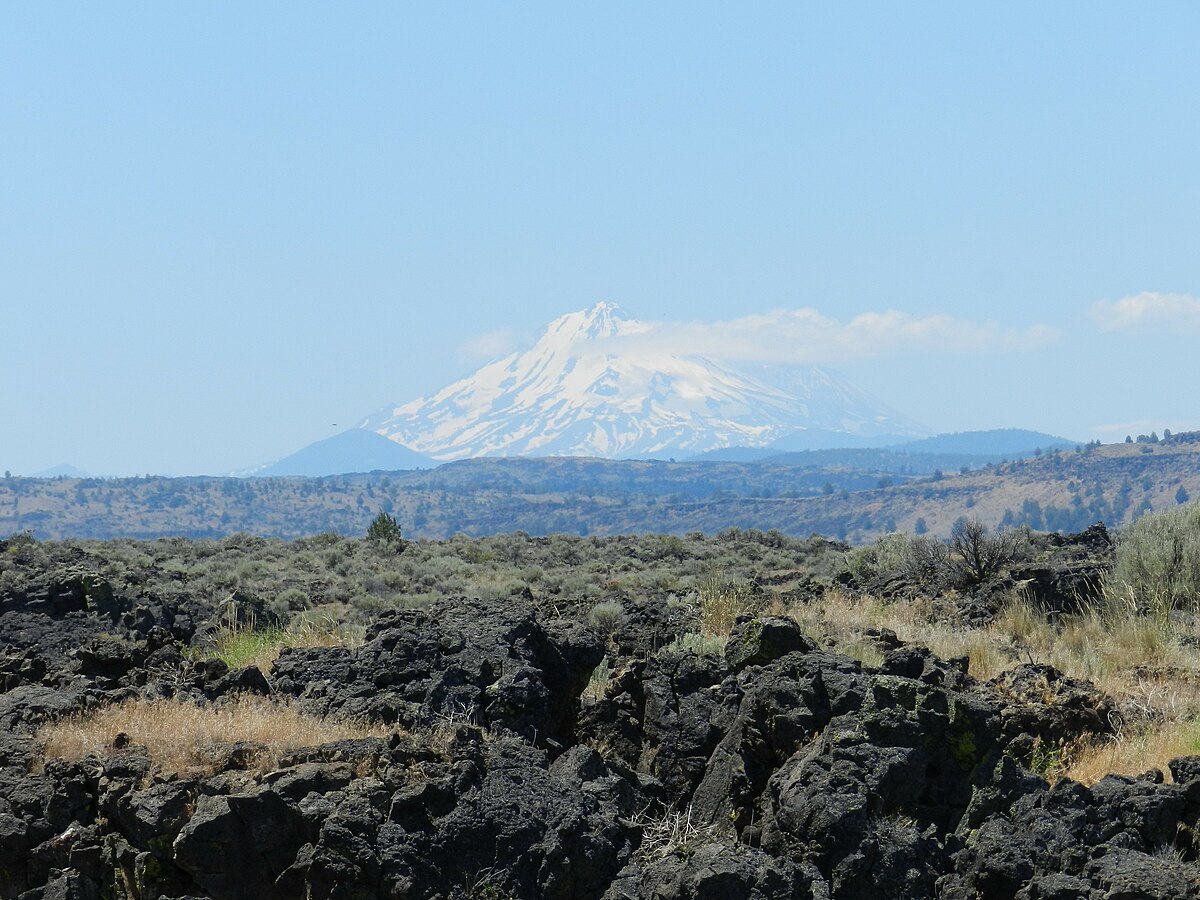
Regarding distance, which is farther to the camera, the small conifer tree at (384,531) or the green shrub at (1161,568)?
the small conifer tree at (384,531)

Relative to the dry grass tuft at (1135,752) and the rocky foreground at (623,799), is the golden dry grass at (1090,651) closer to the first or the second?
the dry grass tuft at (1135,752)

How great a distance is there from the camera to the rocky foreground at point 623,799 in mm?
6516

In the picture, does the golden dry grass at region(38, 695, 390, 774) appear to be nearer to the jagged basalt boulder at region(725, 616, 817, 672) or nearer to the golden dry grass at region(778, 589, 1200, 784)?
the jagged basalt boulder at region(725, 616, 817, 672)

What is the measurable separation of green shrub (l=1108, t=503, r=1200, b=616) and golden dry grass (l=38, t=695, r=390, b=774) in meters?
10.2

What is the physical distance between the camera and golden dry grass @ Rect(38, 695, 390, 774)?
761 centimetres

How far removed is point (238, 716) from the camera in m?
8.38

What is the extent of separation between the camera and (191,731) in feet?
25.8

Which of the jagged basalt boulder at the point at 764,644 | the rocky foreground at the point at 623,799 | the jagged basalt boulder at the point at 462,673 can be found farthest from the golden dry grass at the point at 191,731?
the jagged basalt boulder at the point at 764,644

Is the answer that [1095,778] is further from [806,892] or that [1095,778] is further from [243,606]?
[243,606]

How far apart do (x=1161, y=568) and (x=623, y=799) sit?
11405 mm

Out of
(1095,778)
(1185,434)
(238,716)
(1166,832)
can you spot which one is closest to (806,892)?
(1166,832)

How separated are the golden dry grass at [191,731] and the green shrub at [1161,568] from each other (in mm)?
10242

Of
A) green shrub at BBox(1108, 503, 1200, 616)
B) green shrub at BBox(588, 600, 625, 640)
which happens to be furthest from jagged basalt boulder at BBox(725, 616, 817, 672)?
green shrub at BBox(1108, 503, 1200, 616)

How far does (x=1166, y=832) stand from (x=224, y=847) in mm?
5134
